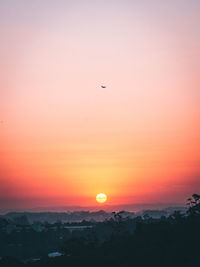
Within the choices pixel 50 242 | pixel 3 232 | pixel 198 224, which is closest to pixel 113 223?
pixel 50 242

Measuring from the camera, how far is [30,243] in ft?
324

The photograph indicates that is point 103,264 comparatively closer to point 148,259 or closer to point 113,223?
point 148,259

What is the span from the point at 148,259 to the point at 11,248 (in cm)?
4711

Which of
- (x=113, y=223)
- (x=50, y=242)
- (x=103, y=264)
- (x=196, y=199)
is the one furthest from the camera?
(x=113, y=223)

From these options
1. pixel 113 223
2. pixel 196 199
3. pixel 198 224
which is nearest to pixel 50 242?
pixel 113 223

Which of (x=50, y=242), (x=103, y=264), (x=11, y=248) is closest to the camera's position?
(x=103, y=264)

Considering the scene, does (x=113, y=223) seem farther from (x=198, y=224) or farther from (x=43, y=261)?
(x=43, y=261)

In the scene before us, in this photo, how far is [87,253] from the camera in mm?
55312

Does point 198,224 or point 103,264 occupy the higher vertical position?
point 198,224

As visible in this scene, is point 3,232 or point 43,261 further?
point 3,232

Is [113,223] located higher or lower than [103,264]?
higher

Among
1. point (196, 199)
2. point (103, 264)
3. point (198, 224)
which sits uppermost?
point (196, 199)

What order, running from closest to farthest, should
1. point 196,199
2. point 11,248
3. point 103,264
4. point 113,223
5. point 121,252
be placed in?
point 103,264 → point 121,252 → point 196,199 → point 11,248 → point 113,223

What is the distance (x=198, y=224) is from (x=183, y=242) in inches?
246
